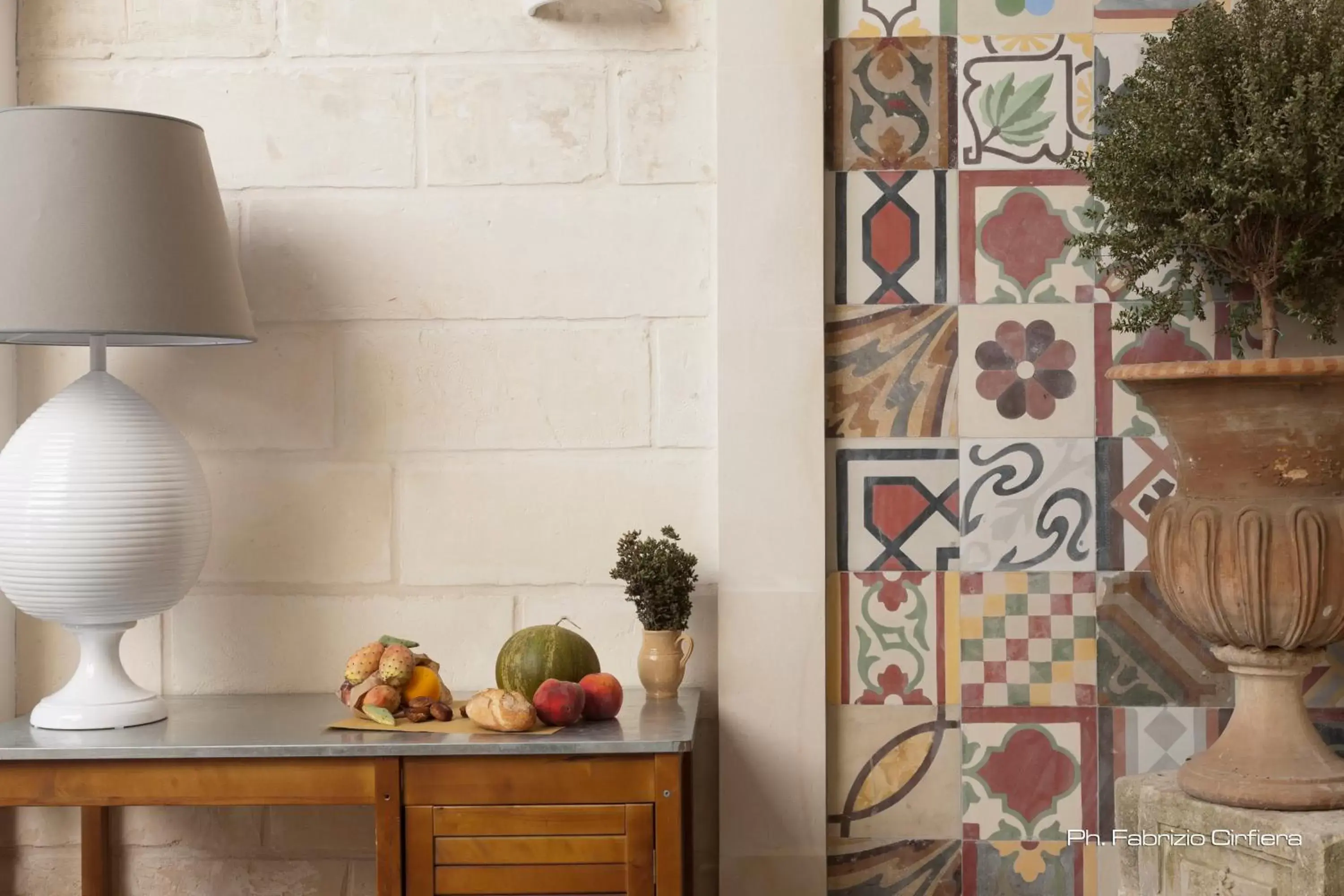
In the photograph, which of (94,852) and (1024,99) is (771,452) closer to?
(1024,99)

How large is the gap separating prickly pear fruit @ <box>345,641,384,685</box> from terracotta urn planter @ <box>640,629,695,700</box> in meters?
0.42

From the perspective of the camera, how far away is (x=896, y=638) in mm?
1962

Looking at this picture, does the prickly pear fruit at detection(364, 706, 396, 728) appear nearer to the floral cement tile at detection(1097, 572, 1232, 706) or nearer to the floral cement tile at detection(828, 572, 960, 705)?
the floral cement tile at detection(828, 572, 960, 705)

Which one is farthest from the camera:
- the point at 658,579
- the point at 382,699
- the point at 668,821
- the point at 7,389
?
the point at 7,389

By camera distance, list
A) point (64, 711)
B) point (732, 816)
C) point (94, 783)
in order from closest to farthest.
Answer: point (94, 783)
point (64, 711)
point (732, 816)

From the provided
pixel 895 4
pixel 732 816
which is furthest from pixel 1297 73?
pixel 732 816

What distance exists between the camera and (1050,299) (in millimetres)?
1960

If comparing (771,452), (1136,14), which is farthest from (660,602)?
A: (1136,14)

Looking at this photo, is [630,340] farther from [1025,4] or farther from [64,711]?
[64,711]

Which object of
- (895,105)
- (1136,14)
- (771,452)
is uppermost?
(1136,14)

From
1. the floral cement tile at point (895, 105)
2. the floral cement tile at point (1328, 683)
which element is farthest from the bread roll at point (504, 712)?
the floral cement tile at point (1328, 683)

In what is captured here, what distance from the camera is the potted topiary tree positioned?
1.61 metres

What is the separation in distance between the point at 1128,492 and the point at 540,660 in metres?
1.04

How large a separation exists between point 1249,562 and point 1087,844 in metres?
0.63
